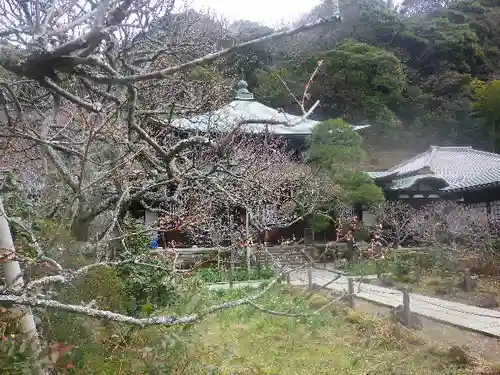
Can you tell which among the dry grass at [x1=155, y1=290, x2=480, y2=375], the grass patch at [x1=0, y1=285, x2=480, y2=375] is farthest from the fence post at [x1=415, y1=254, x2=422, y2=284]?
the dry grass at [x1=155, y1=290, x2=480, y2=375]

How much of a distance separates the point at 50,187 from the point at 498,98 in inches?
1134

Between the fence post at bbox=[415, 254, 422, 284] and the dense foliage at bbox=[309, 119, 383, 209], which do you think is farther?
the dense foliage at bbox=[309, 119, 383, 209]

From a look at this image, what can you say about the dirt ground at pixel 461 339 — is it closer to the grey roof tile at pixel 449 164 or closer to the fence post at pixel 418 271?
the fence post at pixel 418 271

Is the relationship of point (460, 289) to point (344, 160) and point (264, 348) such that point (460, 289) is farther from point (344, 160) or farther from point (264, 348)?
point (344, 160)

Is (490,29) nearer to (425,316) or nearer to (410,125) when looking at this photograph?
(410,125)

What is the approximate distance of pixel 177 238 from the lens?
54.3ft

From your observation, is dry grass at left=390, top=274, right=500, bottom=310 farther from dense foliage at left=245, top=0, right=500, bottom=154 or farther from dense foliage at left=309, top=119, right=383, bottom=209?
dense foliage at left=245, top=0, right=500, bottom=154

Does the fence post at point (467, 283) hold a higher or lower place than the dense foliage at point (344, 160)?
lower

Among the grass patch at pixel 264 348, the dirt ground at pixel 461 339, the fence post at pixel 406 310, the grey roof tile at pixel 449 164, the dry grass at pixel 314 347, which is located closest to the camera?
the grass patch at pixel 264 348

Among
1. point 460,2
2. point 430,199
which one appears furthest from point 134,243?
point 460,2

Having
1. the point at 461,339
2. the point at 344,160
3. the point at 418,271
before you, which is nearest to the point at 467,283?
the point at 418,271

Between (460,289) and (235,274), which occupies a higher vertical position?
(235,274)

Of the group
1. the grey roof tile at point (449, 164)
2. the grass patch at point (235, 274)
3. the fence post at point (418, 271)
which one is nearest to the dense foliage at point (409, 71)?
the grey roof tile at point (449, 164)

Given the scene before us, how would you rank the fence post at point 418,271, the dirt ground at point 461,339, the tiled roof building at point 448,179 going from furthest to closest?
the tiled roof building at point 448,179 → the fence post at point 418,271 → the dirt ground at point 461,339
